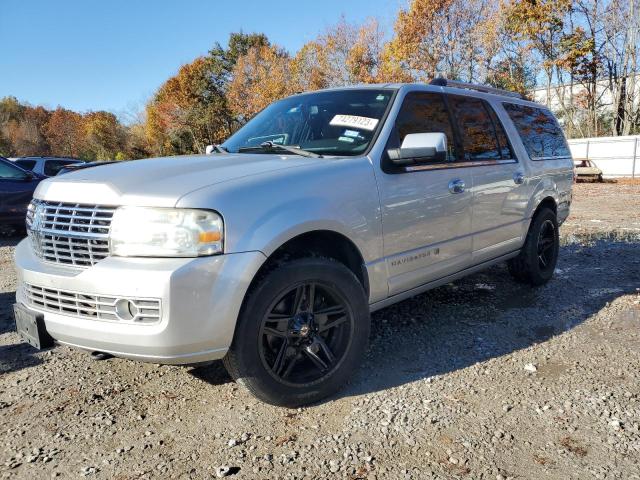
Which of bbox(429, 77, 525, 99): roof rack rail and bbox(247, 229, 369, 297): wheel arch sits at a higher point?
bbox(429, 77, 525, 99): roof rack rail

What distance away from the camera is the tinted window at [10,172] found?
8602 mm

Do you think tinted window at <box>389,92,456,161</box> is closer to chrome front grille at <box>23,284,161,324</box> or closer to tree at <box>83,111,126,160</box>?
chrome front grille at <box>23,284,161,324</box>

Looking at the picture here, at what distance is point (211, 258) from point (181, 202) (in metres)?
0.30

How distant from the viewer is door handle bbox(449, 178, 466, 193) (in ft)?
11.9

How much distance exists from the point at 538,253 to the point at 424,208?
90.4 inches

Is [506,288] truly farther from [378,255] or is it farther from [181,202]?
[181,202]

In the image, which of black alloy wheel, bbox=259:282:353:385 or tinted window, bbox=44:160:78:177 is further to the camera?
tinted window, bbox=44:160:78:177

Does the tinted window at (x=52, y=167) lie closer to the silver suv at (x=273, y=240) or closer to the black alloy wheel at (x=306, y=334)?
the silver suv at (x=273, y=240)

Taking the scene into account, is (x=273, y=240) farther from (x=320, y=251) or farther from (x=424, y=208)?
(x=424, y=208)

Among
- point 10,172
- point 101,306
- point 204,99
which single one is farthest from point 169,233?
point 204,99

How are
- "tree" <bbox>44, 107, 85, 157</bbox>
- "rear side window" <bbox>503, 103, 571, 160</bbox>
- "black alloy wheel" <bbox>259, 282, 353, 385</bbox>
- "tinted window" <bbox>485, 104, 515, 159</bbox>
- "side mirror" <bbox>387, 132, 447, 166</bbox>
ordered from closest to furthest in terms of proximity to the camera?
1. "black alloy wheel" <bbox>259, 282, 353, 385</bbox>
2. "side mirror" <bbox>387, 132, 447, 166</bbox>
3. "tinted window" <bbox>485, 104, 515, 159</bbox>
4. "rear side window" <bbox>503, 103, 571, 160</bbox>
5. "tree" <bbox>44, 107, 85, 157</bbox>

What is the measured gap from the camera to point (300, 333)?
2752 mm

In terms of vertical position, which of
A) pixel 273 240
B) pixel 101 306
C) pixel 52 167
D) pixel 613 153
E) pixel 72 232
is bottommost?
pixel 101 306

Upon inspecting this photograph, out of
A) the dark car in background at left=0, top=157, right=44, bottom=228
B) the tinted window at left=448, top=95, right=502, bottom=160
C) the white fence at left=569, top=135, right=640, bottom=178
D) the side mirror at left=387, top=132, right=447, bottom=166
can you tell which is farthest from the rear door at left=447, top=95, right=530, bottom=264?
the white fence at left=569, top=135, right=640, bottom=178
